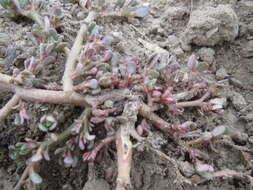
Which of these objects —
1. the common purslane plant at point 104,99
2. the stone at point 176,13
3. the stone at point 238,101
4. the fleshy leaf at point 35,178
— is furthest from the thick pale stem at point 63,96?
the stone at point 176,13

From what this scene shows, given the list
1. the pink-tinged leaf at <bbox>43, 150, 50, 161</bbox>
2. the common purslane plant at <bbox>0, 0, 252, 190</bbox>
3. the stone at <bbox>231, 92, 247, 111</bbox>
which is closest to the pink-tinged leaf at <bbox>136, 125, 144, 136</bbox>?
the common purslane plant at <bbox>0, 0, 252, 190</bbox>

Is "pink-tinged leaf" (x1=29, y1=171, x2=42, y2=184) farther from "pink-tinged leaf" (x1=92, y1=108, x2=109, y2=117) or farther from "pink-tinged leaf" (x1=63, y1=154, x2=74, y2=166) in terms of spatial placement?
"pink-tinged leaf" (x1=92, y1=108, x2=109, y2=117)

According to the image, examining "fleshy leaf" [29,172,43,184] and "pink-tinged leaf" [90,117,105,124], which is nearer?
"fleshy leaf" [29,172,43,184]

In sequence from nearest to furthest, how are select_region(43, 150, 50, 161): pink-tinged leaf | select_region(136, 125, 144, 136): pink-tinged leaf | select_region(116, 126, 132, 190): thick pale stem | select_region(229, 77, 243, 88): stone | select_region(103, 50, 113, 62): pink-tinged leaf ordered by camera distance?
1. select_region(116, 126, 132, 190): thick pale stem
2. select_region(43, 150, 50, 161): pink-tinged leaf
3. select_region(136, 125, 144, 136): pink-tinged leaf
4. select_region(103, 50, 113, 62): pink-tinged leaf
5. select_region(229, 77, 243, 88): stone

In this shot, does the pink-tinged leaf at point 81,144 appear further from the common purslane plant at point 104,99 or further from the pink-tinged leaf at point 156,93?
the pink-tinged leaf at point 156,93

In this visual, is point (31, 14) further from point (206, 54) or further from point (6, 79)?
point (206, 54)

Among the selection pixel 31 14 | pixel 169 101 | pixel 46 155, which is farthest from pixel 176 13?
pixel 46 155

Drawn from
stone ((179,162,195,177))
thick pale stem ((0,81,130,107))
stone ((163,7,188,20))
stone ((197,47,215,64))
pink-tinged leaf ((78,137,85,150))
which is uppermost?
stone ((163,7,188,20))

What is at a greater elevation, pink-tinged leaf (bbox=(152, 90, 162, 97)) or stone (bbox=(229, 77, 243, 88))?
pink-tinged leaf (bbox=(152, 90, 162, 97))
